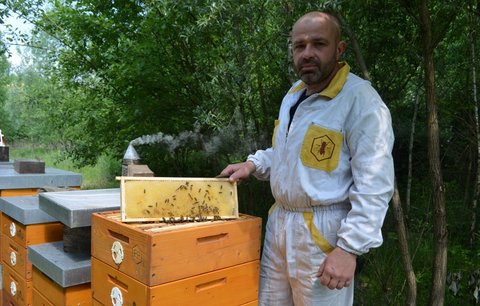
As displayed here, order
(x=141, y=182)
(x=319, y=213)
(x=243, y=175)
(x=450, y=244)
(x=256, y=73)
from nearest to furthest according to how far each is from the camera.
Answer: (x=319, y=213), (x=141, y=182), (x=243, y=175), (x=256, y=73), (x=450, y=244)

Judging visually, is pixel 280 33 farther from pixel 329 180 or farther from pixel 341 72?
pixel 329 180

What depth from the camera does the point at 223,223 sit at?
5.50 ft

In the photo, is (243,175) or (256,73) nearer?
(243,175)

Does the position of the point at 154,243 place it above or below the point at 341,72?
below

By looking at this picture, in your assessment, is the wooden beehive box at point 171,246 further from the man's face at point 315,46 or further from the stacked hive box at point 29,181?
the stacked hive box at point 29,181

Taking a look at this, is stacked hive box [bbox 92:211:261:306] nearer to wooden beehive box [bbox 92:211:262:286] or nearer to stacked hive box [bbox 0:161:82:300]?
wooden beehive box [bbox 92:211:262:286]

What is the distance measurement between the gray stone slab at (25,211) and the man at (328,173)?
150cm

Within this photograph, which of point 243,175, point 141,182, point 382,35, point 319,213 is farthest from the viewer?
point 382,35

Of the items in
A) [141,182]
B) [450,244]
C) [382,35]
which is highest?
[382,35]

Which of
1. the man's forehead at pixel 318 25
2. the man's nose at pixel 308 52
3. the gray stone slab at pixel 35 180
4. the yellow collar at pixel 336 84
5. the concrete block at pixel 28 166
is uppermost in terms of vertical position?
the man's forehead at pixel 318 25

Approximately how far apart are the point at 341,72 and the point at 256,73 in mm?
2087

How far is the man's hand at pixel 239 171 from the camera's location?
184 centimetres

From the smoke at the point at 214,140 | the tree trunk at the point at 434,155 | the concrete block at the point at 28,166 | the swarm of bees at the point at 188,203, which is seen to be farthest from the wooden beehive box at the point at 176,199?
the smoke at the point at 214,140

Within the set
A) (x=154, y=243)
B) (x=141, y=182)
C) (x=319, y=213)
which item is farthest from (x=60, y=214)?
(x=319, y=213)
